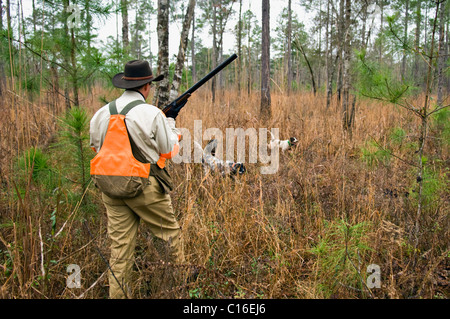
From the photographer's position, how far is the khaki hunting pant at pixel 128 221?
2043mm

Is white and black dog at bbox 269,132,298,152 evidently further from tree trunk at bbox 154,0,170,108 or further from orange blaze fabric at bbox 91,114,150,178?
orange blaze fabric at bbox 91,114,150,178

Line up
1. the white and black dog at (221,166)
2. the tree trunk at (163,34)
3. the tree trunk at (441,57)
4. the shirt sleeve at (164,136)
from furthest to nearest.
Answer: the tree trunk at (163,34), the white and black dog at (221,166), the tree trunk at (441,57), the shirt sleeve at (164,136)

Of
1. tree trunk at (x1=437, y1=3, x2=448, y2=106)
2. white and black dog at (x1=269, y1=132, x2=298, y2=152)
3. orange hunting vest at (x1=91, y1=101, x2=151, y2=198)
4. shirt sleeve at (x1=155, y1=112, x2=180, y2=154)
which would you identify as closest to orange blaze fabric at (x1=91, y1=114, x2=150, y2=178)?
orange hunting vest at (x1=91, y1=101, x2=151, y2=198)

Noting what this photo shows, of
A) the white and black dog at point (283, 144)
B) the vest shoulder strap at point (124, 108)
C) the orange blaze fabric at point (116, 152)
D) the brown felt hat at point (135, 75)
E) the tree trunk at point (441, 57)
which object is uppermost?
the tree trunk at point (441, 57)

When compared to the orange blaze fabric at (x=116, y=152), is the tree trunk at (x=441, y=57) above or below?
above

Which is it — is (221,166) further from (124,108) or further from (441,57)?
(441,57)

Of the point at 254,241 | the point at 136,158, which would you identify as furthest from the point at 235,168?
the point at 136,158

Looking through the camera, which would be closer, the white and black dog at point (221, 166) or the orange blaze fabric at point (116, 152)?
the orange blaze fabric at point (116, 152)

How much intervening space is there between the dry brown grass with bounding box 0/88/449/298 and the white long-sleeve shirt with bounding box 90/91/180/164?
41 cm

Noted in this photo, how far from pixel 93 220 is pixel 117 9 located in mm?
2462

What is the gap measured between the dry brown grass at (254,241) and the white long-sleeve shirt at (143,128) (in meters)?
0.41

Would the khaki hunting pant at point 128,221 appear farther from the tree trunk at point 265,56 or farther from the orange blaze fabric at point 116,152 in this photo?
the tree trunk at point 265,56

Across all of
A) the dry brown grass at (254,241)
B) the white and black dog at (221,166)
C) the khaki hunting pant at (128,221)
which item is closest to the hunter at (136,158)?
the khaki hunting pant at (128,221)
